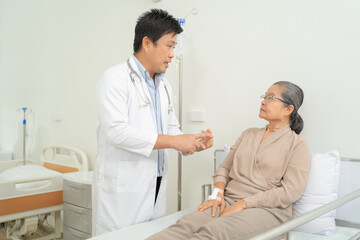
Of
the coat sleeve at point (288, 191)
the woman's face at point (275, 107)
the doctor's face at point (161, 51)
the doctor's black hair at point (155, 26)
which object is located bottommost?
the coat sleeve at point (288, 191)

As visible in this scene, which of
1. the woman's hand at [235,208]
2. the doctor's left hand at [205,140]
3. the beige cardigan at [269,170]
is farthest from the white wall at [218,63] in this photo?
the woman's hand at [235,208]

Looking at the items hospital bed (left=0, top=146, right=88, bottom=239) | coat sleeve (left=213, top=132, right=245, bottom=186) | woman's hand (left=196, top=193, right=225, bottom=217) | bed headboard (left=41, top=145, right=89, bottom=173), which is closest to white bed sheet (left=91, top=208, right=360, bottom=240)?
woman's hand (left=196, top=193, right=225, bottom=217)

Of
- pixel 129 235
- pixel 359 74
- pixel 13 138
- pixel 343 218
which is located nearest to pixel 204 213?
pixel 129 235

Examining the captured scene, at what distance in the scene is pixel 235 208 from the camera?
5.19ft

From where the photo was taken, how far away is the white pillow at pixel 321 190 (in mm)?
1627

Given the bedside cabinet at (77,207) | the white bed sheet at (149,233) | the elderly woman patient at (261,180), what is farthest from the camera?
the bedside cabinet at (77,207)

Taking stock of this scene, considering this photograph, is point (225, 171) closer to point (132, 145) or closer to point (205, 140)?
point (205, 140)

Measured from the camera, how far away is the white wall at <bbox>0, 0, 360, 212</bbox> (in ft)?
6.22

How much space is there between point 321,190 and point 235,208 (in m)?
0.45

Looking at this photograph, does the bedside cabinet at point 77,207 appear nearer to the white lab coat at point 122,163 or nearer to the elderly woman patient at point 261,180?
the white lab coat at point 122,163

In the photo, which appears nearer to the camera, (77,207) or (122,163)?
→ (122,163)

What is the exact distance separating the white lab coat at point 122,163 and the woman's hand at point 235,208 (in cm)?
41

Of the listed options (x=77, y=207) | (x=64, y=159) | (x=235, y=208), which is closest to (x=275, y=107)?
(x=235, y=208)

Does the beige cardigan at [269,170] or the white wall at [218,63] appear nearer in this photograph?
the beige cardigan at [269,170]
